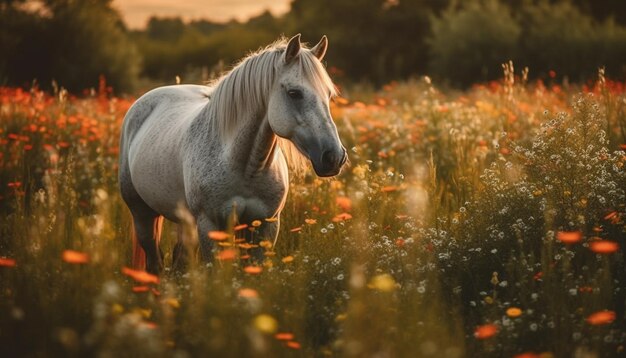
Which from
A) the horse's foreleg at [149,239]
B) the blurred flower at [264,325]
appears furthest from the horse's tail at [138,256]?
the blurred flower at [264,325]

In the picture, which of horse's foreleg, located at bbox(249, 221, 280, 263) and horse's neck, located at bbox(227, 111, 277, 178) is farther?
horse's foreleg, located at bbox(249, 221, 280, 263)

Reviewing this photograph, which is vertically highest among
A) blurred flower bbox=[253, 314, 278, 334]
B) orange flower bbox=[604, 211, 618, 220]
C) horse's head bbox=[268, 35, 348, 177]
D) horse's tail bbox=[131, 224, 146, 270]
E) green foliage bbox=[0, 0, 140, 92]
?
green foliage bbox=[0, 0, 140, 92]

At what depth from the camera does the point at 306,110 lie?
3551 millimetres

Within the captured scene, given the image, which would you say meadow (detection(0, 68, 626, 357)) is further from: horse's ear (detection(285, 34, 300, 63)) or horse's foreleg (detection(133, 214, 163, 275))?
horse's ear (detection(285, 34, 300, 63))

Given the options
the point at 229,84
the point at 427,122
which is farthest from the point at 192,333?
the point at 427,122

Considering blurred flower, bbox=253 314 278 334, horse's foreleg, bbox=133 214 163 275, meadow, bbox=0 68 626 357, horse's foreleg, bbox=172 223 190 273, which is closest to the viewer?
blurred flower, bbox=253 314 278 334

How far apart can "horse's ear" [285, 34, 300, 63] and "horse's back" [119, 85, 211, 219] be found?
1070mm

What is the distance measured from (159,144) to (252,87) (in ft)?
3.86

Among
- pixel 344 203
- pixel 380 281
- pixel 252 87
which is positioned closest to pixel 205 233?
pixel 252 87

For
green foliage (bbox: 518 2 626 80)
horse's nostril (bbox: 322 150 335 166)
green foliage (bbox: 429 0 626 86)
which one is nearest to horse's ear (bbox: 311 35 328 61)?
horse's nostril (bbox: 322 150 335 166)

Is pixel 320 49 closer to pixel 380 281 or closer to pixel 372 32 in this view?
pixel 380 281

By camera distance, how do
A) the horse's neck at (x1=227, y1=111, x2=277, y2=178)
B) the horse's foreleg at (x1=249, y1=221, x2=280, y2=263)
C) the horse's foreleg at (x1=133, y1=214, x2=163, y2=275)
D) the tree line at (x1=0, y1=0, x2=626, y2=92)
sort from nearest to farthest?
the horse's neck at (x1=227, y1=111, x2=277, y2=178), the horse's foreleg at (x1=249, y1=221, x2=280, y2=263), the horse's foreleg at (x1=133, y1=214, x2=163, y2=275), the tree line at (x1=0, y1=0, x2=626, y2=92)

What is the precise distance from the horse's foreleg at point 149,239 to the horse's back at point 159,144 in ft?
0.89

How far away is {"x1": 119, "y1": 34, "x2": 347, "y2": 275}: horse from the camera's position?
3.56 metres
